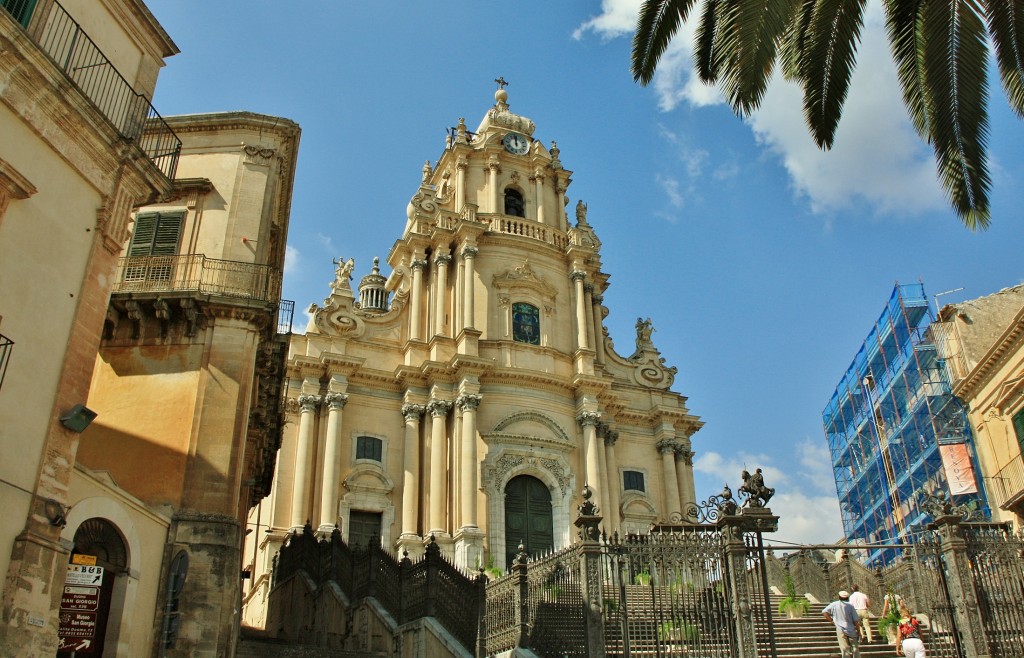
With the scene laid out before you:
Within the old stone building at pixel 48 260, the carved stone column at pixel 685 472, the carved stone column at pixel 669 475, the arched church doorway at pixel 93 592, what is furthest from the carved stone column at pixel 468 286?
the old stone building at pixel 48 260

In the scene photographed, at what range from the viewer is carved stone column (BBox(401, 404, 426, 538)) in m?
28.3

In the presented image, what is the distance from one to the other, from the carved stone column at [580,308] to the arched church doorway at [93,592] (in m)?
21.3

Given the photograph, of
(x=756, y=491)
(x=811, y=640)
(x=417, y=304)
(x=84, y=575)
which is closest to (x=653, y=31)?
(x=756, y=491)

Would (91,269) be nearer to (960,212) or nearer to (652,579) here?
(652,579)

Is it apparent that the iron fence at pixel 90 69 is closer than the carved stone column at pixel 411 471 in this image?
Yes

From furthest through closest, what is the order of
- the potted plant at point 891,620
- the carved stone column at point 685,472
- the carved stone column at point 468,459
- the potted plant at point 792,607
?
1. the carved stone column at point 685,472
2. the carved stone column at point 468,459
3. the potted plant at point 792,607
4. the potted plant at point 891,620

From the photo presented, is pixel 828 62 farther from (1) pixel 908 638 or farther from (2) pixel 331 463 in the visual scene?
(2) pixel 331 463

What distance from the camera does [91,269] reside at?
11.1 m

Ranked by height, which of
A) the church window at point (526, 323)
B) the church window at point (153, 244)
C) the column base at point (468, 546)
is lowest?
the column base at point (468, 546)

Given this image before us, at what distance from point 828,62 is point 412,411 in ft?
71.1

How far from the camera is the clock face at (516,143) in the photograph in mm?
37062

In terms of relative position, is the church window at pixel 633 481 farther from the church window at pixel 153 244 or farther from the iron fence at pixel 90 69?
the iron fence at pixel 90 69

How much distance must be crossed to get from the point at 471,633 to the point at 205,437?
5.73 m

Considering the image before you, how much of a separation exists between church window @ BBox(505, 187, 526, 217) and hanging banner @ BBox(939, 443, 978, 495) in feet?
59.8
